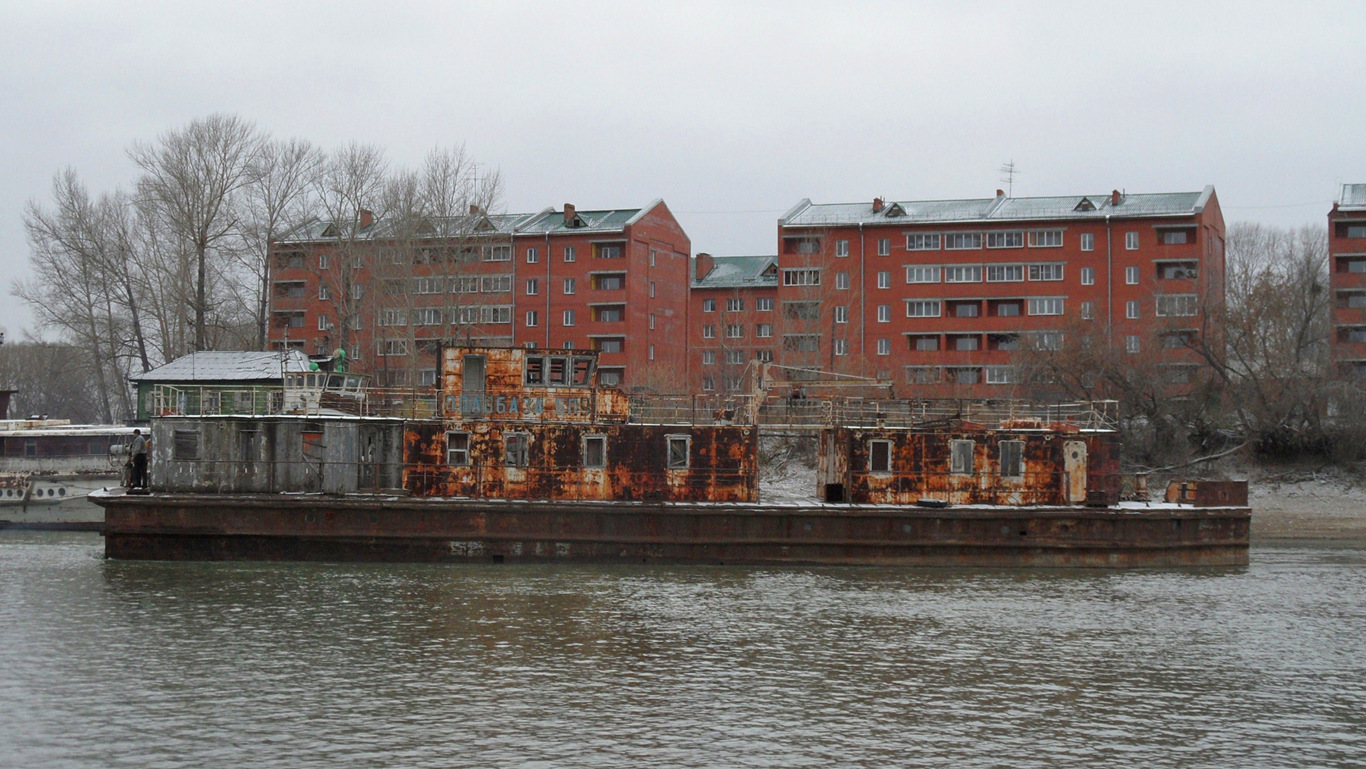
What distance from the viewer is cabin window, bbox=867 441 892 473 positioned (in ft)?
92.9

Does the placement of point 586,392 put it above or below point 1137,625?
above

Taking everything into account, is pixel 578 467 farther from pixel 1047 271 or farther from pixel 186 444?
pixel 1047 271

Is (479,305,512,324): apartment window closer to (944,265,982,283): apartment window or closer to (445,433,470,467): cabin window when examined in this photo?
(944,265,982,283): apartment window

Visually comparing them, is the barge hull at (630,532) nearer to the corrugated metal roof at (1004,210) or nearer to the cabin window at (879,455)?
the cabin window at (879,455)

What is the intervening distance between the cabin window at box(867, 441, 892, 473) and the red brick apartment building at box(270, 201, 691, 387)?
2916 cm

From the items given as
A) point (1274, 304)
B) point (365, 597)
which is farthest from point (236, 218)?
point (1274, 304)

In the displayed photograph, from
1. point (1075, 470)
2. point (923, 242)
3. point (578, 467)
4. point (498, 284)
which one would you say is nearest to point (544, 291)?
point (498, 284)

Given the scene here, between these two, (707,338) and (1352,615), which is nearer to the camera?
(1352,615)

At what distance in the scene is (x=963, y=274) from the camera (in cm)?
6334

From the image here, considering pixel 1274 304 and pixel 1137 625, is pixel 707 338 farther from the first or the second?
pixel 1137 625

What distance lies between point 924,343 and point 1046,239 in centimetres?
828

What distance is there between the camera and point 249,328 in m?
56.7

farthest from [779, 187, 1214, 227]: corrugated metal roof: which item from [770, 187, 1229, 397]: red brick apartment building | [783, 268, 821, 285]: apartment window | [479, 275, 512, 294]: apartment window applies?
[479, 275, 512, 294]: apartment window

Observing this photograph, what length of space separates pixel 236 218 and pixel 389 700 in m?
40.9
